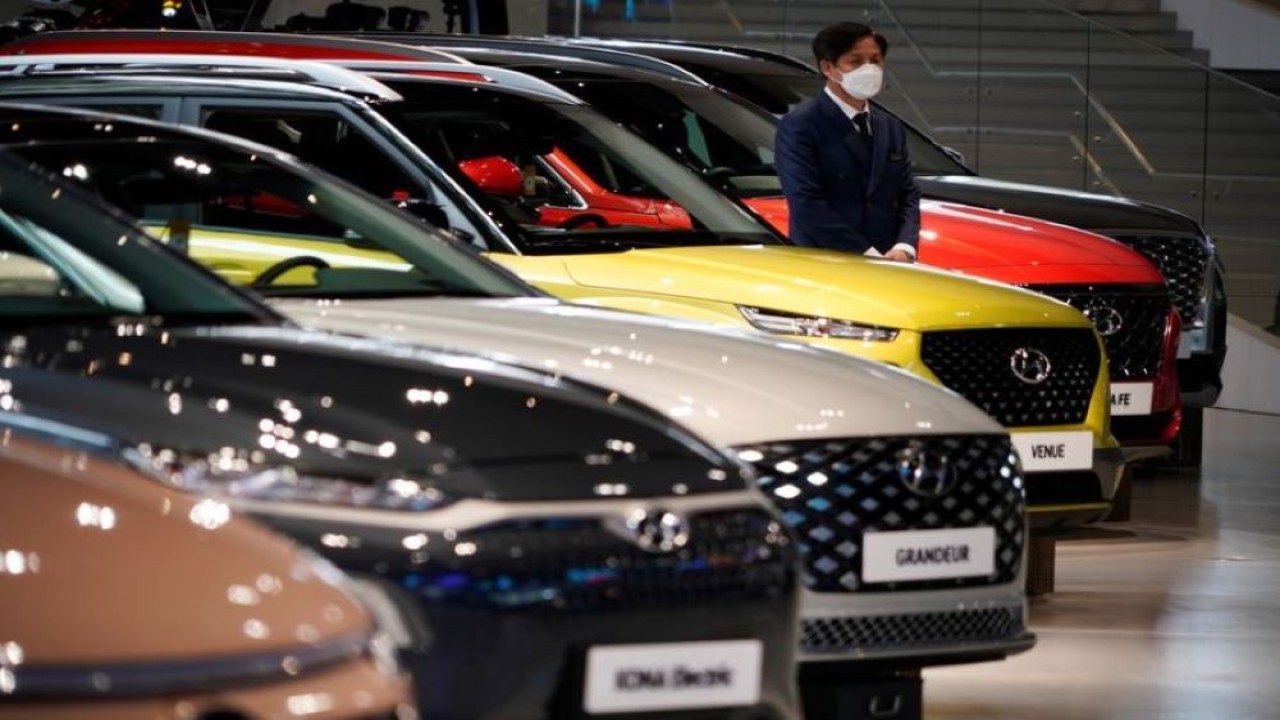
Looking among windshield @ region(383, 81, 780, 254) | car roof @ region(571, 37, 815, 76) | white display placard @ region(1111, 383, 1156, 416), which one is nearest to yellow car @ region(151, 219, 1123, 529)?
windshield @ region(383, 81, 780, 254)

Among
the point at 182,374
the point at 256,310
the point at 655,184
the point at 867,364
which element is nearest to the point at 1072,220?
the point at 655,184

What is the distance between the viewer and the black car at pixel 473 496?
3.47 meters

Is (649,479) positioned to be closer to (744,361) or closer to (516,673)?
(516,673)

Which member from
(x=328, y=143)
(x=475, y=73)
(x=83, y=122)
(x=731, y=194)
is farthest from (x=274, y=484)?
(x=731, y=194)

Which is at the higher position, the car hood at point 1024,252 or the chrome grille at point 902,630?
the car hood at point 1024,252

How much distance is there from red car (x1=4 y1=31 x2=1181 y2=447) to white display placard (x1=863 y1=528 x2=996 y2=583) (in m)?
2.88

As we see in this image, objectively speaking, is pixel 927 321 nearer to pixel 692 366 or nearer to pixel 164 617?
pixel 692 366

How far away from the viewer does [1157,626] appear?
26.1ft

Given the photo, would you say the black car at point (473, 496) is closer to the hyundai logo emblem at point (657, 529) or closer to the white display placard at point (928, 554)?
the hyundai logo emblem at point (657, 529)

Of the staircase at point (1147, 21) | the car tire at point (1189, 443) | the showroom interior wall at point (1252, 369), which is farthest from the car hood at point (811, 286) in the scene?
the staircase at point (1147, 21)

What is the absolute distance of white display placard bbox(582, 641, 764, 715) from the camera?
362 cm

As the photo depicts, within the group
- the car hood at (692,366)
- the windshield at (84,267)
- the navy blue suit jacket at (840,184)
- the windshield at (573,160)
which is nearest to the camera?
the windshield at (84,267)

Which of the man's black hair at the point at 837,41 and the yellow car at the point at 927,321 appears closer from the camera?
the yellow car at the point at 927,321

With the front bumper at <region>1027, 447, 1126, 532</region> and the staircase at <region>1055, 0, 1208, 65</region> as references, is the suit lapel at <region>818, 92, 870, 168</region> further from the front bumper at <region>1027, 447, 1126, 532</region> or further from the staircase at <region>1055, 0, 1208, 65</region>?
the staircase at <region>1055, 0, 1208, 65</region>
